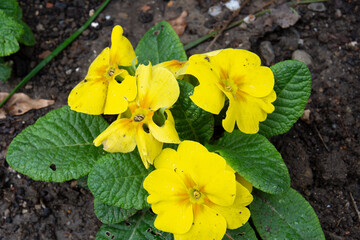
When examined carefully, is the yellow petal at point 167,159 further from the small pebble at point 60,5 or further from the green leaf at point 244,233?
the small pebble at point 60,5

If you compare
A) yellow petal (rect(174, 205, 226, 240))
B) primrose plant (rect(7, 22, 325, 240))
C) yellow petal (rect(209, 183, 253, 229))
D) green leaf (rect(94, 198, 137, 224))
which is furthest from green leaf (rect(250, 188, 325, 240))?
green leaf (rect(94, 198, 137, 224))

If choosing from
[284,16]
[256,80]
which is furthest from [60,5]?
[256,80]

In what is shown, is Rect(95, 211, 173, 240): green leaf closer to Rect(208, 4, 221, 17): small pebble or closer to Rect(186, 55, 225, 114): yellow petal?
Rect(186, 55, 225, 114): yellow petal

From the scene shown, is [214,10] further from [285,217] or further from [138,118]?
[285,217]

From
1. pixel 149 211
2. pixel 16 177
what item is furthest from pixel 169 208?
pixel 16 177

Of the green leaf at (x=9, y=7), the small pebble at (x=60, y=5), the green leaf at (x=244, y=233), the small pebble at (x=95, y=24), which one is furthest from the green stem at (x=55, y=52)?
the green leaf at (x=244, y=233)
